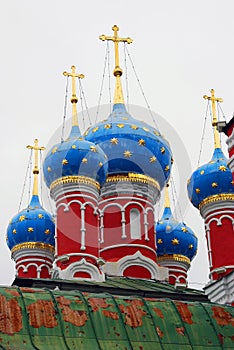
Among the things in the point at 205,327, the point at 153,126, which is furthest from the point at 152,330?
the point at 153,126

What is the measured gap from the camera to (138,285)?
15602 millimetres

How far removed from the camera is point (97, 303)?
956 cm

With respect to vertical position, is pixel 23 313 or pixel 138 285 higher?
pixel 138 285

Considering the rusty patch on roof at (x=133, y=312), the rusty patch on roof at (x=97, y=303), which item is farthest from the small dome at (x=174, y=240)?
the rusty patch on roof at (x=97, y=303)

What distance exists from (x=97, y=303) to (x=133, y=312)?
17.3 inches

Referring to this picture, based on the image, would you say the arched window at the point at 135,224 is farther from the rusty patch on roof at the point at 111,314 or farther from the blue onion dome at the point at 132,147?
the rusty patch on roof at the point at 111,314

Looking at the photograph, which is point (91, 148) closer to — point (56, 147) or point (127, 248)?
point (56, 147)

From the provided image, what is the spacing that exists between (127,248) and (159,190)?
69.5 inches

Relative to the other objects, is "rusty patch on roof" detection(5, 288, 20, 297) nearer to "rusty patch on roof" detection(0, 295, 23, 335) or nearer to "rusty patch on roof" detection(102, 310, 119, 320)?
"rusty patch on roof" detection(0, 295, 23, 335)

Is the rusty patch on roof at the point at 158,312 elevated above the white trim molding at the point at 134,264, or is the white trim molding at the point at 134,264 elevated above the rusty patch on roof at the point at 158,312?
the white trim molding at the point at 134,264

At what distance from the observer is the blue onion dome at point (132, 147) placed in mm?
17828

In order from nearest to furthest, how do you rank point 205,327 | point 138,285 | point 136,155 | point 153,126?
point 205,327 < point 138,285 < point 136,155 < point 153,126

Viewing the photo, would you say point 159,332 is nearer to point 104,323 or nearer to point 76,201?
point 104,323

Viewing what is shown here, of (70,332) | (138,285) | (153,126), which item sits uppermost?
(153,126)
